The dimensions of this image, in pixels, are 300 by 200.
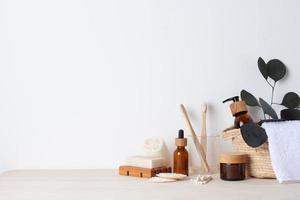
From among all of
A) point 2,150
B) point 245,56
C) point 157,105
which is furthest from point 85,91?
point 245,56

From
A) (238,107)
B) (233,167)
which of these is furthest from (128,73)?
(233,167)

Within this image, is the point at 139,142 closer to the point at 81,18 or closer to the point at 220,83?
the point at 220,83

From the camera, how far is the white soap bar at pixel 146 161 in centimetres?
127

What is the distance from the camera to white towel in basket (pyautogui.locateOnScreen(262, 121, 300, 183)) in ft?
3.82

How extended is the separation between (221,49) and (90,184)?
72 cm

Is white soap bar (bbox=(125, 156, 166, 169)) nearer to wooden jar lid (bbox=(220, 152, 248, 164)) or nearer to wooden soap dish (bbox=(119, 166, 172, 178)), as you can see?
wooden soap dish (bbox=(119, 166, 172, 178))

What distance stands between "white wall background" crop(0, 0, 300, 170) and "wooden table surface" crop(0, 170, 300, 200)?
17 cm

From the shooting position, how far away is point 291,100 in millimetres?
1393

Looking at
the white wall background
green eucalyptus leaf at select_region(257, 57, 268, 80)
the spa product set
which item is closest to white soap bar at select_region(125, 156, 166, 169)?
the spa product set

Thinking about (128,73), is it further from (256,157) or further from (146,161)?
(256,157)

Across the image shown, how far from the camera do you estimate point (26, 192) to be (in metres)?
1.07

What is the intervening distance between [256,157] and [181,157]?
254 mm

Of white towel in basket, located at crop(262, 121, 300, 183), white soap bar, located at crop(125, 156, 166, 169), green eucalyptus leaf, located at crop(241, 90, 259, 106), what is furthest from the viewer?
green eucalyptus leaf, located at crop(241, 90, 259, 106)

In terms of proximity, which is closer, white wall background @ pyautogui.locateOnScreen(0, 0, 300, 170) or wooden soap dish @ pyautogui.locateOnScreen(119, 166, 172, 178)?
wooden soap dish @ pyautogui.locateOnScreen(119, 166, 172, 178)
